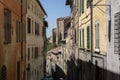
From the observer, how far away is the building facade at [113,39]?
12.5 m

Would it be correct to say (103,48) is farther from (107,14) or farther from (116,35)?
(116,35)

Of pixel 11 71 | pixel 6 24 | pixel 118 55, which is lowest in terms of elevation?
pixel 11 71

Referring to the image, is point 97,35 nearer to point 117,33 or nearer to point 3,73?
point 3,73

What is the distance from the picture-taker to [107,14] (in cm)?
1430

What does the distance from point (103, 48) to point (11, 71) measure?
559 cm

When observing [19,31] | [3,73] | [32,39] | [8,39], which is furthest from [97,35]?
[32,39]

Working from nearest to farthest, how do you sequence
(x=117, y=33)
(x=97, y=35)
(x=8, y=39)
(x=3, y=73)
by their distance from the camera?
(x=117, y=33) → (x=3, y=73) → (x=97, y=35) → (x=8, y=39)

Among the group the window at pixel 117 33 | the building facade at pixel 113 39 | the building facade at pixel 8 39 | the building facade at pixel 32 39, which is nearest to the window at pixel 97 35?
the building facade at pixel 113 39

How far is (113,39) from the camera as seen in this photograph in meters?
13.2

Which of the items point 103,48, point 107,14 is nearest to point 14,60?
point 103,48

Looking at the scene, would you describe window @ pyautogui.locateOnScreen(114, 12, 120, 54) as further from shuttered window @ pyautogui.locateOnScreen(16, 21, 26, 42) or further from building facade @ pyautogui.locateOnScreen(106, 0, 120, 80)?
shuttered window @ pyautogui.locateOnScreen(16, 21, 26, 42)

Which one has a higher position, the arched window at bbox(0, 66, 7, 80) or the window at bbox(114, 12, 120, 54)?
the window at bbox(114, 12, 120, 54)

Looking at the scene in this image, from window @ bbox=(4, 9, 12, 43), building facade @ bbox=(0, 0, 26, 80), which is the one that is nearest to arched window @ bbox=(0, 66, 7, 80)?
building facade @ bbox=(0, 0, 26, 80)

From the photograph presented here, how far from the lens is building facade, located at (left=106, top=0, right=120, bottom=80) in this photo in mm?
12469
